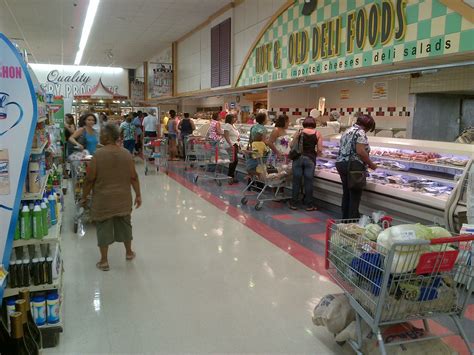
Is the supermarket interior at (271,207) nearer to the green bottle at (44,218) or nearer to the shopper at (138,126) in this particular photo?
the green bottle at (44,218)

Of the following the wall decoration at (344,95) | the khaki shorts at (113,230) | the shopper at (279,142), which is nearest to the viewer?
the khaki shorts at (113,230)

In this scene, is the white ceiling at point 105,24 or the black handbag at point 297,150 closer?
the black handbag at point 297,150

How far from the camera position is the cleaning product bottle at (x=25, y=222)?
2707mm

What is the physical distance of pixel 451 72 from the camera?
23.1 feet

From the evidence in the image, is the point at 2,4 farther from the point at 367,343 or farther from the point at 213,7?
the point at 367,343

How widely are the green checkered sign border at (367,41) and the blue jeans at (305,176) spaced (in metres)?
1.83

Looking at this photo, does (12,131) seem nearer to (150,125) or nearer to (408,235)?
(408,235)

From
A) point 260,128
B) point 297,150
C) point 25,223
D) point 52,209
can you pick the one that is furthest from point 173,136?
point 25,223

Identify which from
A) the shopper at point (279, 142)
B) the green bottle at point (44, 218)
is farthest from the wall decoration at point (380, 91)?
the green bottle at point (44, 218)

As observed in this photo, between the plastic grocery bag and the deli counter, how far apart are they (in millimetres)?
1833

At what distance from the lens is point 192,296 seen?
11.9ft

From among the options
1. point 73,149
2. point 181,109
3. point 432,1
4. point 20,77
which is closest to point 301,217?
point 432,1

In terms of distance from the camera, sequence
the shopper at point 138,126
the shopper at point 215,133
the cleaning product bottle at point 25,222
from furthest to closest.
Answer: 1. the shopper at point 138,126
2. the shopper at point 215,133
3. the cleaning product bottle at point 25,222

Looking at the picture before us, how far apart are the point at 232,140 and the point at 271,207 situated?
260 centimetres
